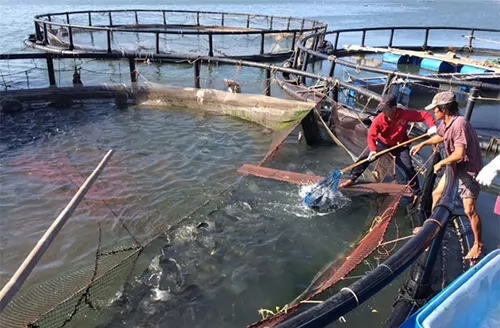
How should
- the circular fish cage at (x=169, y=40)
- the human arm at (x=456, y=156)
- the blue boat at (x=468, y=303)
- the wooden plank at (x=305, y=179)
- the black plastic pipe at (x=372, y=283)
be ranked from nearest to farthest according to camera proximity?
the black plastic pipe at (x=372, y=283)
the blue boat at (x=468, y=303)
the human arm at (x=456, y=156)
the wooden plank at (x=305, y=179)
the circular fish cage at (x=169, y=40)

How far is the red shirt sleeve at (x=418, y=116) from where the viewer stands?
21.4 ft

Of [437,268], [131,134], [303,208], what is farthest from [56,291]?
[131,134]

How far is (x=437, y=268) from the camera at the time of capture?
4848 mm

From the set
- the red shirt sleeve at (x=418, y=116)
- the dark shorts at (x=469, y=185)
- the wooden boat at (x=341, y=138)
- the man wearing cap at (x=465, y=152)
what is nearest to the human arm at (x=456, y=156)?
the man wearing cap at (x=465, y=152)

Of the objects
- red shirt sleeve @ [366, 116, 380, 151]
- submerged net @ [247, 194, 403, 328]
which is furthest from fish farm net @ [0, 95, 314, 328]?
red shirt sleeve @ [366, 116, 380, 151]

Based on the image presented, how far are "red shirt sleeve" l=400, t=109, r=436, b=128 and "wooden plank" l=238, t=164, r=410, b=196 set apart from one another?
43.8 inches

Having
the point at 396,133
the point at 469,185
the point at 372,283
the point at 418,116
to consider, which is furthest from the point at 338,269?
the point at 418,116

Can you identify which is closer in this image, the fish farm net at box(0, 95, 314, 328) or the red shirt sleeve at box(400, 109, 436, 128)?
the fish farm net at box(0, 95, 314, 328)

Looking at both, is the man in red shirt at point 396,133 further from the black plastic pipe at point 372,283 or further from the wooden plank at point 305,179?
the black plastic pipe at point 372,283

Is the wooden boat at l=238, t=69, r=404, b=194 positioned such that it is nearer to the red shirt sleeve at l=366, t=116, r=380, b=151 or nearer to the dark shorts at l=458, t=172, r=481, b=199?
the red shirt sleeve at l=366, t=116, r=380, b=151

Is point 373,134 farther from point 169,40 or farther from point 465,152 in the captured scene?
point 169,40

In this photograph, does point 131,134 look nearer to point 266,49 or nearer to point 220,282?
point 220,282

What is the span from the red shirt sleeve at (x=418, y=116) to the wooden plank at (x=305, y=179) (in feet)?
3.65

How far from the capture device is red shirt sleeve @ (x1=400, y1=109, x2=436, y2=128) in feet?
21.4
